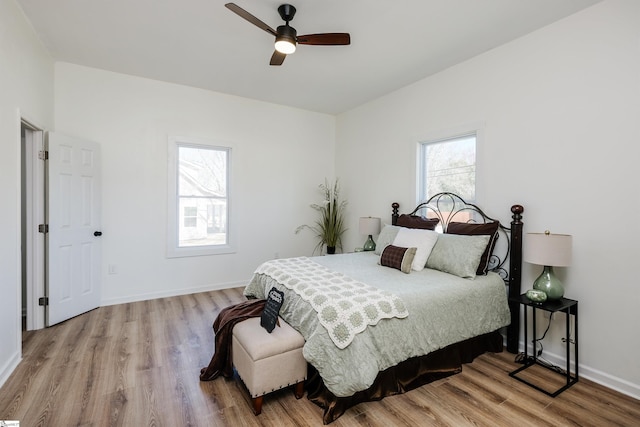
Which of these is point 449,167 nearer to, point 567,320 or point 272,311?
point 567,320

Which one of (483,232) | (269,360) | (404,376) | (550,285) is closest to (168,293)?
(269,360)

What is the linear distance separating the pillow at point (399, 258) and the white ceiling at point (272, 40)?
2009mm

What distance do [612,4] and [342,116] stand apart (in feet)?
→ 11.7

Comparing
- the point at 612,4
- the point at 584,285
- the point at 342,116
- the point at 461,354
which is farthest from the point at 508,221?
the point at 342,116

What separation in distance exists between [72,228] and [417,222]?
391 cm

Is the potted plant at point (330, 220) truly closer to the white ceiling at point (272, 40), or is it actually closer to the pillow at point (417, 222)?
the pillow at point (417, 222)

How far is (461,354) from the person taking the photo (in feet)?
8.50

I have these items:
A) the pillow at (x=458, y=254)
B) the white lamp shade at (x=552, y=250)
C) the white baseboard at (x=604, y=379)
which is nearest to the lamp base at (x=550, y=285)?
the white lamp shade at (x=552, y=250)

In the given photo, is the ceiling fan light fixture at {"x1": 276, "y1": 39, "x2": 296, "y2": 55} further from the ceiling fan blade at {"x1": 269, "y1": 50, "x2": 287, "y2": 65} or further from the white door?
the white door

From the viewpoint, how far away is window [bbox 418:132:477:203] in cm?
340

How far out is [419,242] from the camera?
3.11m

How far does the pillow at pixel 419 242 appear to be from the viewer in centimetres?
300

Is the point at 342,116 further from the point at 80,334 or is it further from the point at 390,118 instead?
the point at 80,334

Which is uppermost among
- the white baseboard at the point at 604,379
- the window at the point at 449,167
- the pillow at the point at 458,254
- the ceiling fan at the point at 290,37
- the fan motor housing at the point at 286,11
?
the fan motor housing at the point at 286,11
